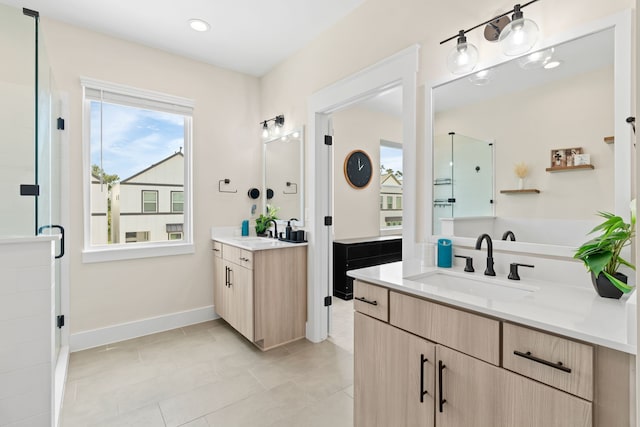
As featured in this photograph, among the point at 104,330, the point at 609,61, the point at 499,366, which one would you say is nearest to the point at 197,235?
the point at 104,330

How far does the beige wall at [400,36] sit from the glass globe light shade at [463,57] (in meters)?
0.06

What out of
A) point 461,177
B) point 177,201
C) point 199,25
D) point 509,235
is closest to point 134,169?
point 177,201

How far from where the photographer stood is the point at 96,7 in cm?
244

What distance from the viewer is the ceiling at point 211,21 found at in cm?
241

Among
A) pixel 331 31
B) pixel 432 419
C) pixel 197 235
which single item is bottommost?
pixel 432 419

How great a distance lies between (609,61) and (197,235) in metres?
3.36

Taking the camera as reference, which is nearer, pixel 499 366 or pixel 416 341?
pixel 499 366

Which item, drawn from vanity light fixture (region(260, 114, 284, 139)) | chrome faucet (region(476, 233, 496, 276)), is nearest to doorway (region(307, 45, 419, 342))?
vanity light fixture (region(260, 114, 284, 139))

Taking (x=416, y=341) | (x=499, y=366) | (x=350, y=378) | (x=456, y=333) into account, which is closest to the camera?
(x=499, y=366)

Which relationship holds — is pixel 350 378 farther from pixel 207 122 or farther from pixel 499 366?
pixel 207 122

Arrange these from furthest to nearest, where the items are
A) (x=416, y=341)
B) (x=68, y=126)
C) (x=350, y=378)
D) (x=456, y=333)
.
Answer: (x=68, y=126) → (x=350, y=378) → (x=416, y=341) → (x=456, y=333)

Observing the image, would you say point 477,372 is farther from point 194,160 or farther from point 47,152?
point 194,160

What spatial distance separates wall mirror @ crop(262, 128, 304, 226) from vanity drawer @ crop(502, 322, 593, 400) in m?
2.22

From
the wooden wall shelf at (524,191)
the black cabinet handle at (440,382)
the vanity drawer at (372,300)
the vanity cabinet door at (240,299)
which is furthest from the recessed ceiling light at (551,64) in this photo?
the vanity cabinet door at (240,299)
